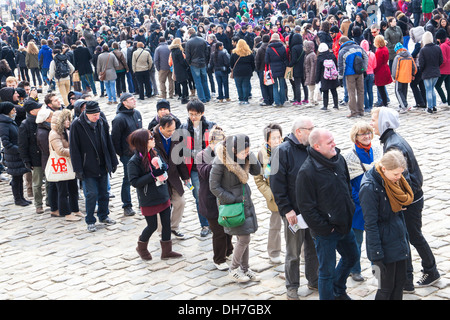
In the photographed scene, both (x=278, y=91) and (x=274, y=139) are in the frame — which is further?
(x=278, y=91)

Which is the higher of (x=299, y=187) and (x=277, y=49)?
(x=277, y=49)

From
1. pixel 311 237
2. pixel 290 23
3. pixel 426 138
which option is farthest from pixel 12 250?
pixel 290 23

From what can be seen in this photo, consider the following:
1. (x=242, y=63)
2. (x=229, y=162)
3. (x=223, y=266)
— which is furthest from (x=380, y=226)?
(x=242, y=63)

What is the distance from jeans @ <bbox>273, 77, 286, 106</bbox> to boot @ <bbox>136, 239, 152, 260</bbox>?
28.6 feet

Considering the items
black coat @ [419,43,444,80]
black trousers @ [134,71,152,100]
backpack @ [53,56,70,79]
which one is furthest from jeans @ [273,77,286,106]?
backpack @ [53,56,70,79]

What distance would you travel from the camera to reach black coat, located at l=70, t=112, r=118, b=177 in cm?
931

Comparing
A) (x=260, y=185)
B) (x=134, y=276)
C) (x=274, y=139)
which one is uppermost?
(x=274, y=139)

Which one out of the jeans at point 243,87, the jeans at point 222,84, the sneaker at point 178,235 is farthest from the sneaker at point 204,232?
the jeans at point 222,84

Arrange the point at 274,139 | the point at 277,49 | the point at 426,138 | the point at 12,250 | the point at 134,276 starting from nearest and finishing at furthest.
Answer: the point at 274,139 < the point at 134,276 < the point at 12,250 < the point at 426,138 < the point at 277,49

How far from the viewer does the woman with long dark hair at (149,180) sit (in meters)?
7.87

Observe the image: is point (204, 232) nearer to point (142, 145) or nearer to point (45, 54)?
point (142, 145)

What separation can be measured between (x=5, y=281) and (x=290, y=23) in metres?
13.8

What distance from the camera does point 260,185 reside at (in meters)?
7.47

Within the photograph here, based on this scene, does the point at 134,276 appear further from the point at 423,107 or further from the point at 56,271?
the point at 423,107
